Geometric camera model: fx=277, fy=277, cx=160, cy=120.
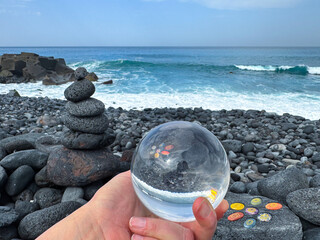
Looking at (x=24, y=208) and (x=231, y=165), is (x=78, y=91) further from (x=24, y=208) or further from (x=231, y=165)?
(x=231, y=165)

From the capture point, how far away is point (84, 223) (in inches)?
66.4

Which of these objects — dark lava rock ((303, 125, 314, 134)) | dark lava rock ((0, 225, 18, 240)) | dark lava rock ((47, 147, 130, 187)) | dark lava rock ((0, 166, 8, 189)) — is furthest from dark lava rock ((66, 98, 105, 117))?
dark lava rock ((303, 125, 314, 134))

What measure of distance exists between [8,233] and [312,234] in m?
3.32

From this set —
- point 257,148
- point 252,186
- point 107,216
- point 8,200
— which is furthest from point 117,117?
point 107,216

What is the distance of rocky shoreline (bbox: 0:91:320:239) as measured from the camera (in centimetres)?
308

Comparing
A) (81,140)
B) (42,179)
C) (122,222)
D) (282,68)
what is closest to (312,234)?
(122,222)

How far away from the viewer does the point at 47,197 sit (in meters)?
3.90

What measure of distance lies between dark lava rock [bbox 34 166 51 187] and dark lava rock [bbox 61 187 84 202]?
378 mm

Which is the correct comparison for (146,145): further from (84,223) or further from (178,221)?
(84,223)

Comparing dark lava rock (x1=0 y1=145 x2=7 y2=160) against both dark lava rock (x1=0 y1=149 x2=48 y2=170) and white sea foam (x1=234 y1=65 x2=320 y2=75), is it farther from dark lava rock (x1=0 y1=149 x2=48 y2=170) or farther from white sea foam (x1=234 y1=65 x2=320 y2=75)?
white sea foam (x1=234 y1=65 x2=320 y2=75)

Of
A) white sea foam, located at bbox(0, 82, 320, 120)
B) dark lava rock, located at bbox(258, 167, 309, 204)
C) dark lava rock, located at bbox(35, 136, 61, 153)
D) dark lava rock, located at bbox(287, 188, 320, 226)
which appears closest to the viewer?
dark lava rock, located at bbox(287, 188, 320, 226)

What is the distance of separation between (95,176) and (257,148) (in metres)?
Result: 3.82

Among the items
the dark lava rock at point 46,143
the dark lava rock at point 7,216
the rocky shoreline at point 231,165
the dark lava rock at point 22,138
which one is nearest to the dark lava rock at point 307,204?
the rocky shoreline at point 231,165

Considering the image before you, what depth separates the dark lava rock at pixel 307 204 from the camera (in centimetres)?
299
